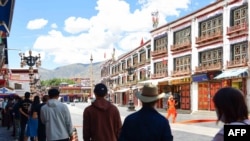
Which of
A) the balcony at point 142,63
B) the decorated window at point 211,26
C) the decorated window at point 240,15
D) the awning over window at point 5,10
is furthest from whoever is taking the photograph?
the balcony at point 142,63

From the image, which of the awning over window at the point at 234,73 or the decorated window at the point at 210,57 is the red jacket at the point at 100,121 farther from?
the decorated window at the point at 210,57

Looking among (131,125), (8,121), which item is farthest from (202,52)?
(131,125)

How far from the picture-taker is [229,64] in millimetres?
31188

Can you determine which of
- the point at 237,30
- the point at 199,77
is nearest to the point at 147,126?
the point at 237,30

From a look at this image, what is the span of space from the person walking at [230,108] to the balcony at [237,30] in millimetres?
27824

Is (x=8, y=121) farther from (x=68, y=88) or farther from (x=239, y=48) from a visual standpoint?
(x=68, y=88)

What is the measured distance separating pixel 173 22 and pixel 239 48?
38.4 feet

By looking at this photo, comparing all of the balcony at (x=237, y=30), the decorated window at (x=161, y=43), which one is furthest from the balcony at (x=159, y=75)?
the balcony at (x=237, y=30)

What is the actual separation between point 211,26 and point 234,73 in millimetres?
6576

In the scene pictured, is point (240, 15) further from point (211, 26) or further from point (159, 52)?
point (159, 52)

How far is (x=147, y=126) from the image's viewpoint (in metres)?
4.24

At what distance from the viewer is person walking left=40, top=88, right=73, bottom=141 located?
7410mm

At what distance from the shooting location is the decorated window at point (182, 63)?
127 feet

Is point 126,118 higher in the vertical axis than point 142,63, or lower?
lower
